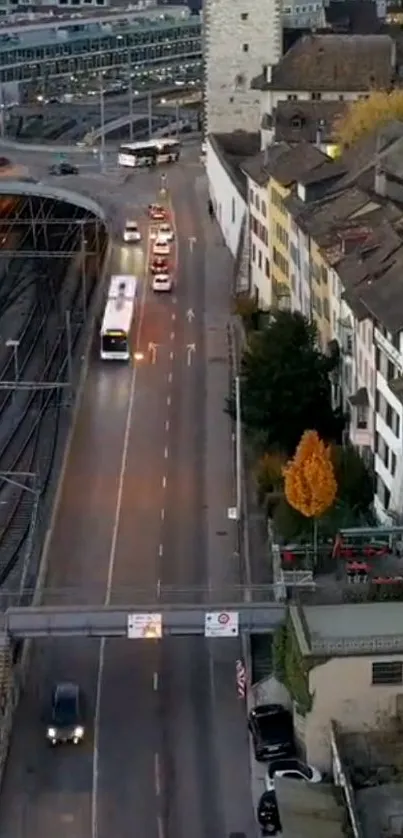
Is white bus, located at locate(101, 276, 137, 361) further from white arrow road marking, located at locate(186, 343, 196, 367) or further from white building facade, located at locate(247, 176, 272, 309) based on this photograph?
white building facade, located at locate(247, 176, 272, 309)

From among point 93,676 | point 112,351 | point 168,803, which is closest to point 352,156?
point 112,351

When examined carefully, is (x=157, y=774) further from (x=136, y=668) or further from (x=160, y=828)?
(x=136, y=668)

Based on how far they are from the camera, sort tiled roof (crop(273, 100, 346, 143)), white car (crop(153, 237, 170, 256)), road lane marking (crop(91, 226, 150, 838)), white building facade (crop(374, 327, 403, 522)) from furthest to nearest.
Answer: white car (crop(153, 237, 170, 256)), tiled roof (crop(273, 100, 346, 143)), white building facade (crop(374, 327, 403, 522)), road lane marking (crop(91, 226, 150, 838))

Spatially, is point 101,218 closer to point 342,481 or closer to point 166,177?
point 166,177

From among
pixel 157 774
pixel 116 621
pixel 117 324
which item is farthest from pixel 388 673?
pixel 117 324

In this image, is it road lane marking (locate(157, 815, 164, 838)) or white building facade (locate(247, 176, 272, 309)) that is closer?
road lane marking (locate(157, 815, 164, 838))

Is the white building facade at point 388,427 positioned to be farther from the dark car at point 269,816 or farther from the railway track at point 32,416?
the dark car at point 269,816

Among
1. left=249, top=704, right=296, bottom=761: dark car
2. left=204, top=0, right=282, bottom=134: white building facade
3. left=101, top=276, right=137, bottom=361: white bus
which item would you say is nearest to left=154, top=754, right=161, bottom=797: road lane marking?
left=249, top=704, right=296, bottom=761: dark car
